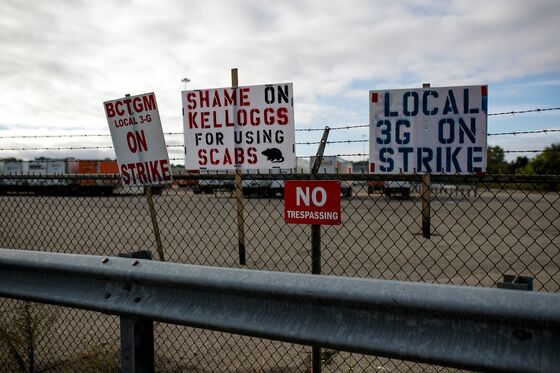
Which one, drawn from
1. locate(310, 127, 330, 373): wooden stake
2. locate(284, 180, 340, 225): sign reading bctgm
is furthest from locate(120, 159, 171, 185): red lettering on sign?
locate(284, 180, 340, 225): sign reading bctgm

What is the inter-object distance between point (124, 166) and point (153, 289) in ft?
13.6

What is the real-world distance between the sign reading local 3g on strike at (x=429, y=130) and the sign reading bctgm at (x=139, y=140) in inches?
106

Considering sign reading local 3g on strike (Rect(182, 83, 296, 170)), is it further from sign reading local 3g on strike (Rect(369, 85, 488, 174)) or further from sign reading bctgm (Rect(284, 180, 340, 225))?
sign reading bctgm (Rect(284, 180, 340, 225))

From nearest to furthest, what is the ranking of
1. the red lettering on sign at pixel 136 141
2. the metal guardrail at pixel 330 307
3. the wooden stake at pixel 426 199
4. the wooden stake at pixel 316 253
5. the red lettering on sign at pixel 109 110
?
the metal guardrail at pixel 330 307 → the wooden stake at pixel 316 253 → the wooden stake at pixel 426 199 → the red lettering on sign at pixel 136 141 → the red lettering on sign at pixel 109 110

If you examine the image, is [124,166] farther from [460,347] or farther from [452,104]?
[460,347]

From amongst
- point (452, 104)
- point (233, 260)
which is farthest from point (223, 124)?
point (452, 104)

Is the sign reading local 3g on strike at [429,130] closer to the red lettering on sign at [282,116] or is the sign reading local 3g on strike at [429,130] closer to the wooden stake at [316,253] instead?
the wooden stake at [316,253]

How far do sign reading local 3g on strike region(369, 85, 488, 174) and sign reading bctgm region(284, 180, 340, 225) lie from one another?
1243 millimetres

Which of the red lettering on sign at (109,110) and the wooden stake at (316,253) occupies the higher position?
the red lettering on sign at (109,110)

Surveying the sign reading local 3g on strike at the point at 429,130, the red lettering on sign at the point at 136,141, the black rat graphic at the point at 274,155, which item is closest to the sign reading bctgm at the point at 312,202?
the sign reading local 3g on strike at the point at 429,130

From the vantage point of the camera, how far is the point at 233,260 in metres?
9.34

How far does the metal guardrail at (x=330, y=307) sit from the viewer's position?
1784 millimetres

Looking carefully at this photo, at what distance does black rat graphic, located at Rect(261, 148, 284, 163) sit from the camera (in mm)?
6984

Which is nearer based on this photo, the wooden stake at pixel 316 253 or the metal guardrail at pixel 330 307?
the metal guardrail at pixel 330 307
